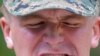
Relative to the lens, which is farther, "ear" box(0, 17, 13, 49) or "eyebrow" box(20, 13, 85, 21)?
"ear" box(0, 17, 13, 49)

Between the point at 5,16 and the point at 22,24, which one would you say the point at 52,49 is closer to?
the point at 22,24

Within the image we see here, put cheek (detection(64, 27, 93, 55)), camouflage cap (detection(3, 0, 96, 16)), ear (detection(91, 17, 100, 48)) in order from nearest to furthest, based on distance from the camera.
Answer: camouflage cap (detection(3, 0, 96, 16)) < cheek (detection(64, 27, 93, 55)) < ear (detection(91, 17, 100, 48))

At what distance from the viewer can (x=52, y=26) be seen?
2.04 metres

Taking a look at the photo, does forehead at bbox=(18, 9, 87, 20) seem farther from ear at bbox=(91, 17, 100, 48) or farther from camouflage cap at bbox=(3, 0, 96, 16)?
ear at bbox=(91, 17, 100, 48)

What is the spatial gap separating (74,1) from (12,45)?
1.58ft

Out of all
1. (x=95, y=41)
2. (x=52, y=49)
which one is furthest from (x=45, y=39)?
(x=95, y=41)

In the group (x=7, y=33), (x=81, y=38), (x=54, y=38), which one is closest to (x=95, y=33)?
(x=81, y=38)

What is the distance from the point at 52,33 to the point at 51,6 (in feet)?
0.50

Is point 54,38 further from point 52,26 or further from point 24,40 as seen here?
point 24,40

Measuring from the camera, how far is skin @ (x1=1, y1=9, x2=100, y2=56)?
6.68 feet

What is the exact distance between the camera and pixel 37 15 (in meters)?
2.03

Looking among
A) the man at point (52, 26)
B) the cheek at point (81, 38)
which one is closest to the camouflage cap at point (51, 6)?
the man at point (52, 26)

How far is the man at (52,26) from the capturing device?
2.00 m

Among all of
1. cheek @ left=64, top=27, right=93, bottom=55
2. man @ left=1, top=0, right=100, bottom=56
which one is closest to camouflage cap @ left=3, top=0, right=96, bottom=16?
man @ left=1, top=0, right=100, bottom=56
